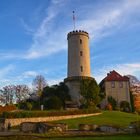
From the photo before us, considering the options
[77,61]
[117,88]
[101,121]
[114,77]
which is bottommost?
[101,121]

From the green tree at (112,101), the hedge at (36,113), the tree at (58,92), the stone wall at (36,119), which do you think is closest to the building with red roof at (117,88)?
the green tree at (112,101)

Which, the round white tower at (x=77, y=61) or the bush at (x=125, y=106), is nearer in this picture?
the bush at (x=125, y=106)

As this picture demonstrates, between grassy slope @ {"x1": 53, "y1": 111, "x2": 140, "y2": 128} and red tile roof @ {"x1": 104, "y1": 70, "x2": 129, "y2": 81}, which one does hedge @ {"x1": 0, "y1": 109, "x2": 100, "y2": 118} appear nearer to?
grassy slope @ {"x1": 53, "y1": 111, "x2": 140, "y2": 128}

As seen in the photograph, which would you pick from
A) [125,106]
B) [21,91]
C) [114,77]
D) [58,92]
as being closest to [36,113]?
[58,92]

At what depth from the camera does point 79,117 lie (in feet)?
158

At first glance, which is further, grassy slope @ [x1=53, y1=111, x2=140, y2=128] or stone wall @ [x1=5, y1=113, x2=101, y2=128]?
stone wall @ [x1=5, y1=113, x2=101, y2=128]

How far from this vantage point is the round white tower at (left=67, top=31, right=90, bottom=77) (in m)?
67.5

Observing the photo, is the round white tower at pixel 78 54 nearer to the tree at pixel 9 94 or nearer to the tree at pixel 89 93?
the tree at pixel 89 93

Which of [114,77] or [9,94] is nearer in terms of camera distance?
[114,77]

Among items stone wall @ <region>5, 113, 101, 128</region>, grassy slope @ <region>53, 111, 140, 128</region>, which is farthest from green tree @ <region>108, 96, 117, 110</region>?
grassy slope @ <region>53, 111, 140, 128</region>

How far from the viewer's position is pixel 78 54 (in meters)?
68.1

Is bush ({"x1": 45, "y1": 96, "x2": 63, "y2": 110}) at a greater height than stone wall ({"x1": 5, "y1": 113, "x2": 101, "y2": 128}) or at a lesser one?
greater

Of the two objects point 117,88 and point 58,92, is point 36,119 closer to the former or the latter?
point 58,92

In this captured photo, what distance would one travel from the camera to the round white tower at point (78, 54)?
67.5 m
